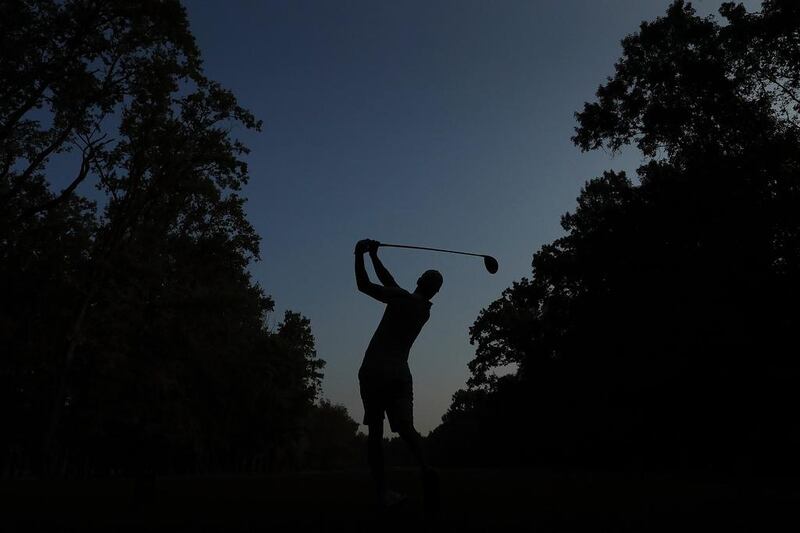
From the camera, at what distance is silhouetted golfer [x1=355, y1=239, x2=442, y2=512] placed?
19.4 feet

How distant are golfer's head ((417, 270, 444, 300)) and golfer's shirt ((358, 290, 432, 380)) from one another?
0.83 ft

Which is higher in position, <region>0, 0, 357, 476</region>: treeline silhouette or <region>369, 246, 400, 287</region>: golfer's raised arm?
<region>0, 0, 357, 476</region>: treeline silhouette

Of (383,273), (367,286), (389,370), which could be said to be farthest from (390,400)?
(383,273)

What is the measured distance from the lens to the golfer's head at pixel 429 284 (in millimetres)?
6438

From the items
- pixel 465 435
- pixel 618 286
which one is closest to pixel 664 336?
pixel 618 286

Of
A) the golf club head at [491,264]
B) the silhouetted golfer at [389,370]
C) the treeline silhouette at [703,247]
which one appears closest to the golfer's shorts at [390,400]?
the silhouetted golfer at [389,370]

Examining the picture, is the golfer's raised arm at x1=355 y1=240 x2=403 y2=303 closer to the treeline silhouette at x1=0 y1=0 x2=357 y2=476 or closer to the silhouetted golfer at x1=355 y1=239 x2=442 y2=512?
the silhouetted golfer at x1=355 y1=239 x2=442 y2=512

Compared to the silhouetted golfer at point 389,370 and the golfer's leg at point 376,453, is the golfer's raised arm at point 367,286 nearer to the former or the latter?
the silhouetted golfer at point 389,370

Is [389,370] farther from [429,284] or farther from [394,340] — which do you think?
[429,284]

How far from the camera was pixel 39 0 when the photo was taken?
49.6 feet

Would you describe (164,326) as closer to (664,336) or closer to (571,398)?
(664,336)

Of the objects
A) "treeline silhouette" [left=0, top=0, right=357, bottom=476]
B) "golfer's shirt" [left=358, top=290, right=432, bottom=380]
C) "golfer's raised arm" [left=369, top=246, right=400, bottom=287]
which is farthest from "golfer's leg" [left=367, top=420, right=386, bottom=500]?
"treeline silhouette" [left=0, top=0, right=357, bottom=476]

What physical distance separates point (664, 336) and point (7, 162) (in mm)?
21670

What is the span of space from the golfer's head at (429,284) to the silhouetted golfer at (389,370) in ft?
0.55
